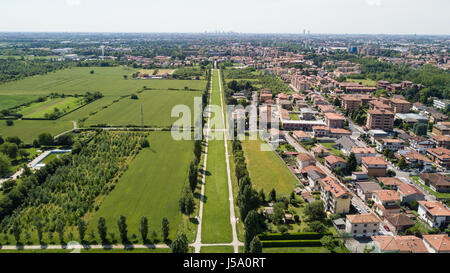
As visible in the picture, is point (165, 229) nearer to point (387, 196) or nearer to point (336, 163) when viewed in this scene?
point (387, 196)

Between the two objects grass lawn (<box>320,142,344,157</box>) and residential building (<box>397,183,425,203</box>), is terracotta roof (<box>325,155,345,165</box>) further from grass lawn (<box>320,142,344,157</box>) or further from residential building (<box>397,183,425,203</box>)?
residential building (<box>397,183,425,203</box>)

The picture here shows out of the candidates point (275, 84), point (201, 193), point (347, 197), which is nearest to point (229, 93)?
point (275, 84)

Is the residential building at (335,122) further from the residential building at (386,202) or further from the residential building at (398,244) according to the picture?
the residential building at (398,244)

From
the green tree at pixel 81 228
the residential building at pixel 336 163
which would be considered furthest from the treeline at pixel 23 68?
the residential building at pixel 336 163

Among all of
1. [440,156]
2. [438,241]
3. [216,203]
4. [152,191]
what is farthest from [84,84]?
[438,241]

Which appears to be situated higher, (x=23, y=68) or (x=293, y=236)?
(x=23, y=68)

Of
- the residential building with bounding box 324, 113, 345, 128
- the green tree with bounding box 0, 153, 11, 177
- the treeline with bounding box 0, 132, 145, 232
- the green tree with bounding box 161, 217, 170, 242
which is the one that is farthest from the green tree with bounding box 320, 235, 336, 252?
the green tree with bounding box 0, 153, 11, 177
